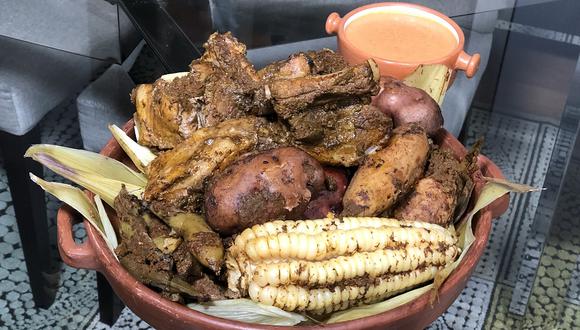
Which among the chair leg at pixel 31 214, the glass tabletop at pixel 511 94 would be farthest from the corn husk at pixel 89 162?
the chair leg at pixel 31 214

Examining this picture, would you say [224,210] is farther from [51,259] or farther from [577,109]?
[51,259]

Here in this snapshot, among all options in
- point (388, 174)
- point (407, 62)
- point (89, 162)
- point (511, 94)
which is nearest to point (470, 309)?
point (511, 94)

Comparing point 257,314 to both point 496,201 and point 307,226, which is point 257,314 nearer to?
point 307,226

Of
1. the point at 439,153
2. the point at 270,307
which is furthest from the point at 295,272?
the point at 439,153

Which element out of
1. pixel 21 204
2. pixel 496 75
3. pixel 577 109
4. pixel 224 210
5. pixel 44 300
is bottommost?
pixel 44 300

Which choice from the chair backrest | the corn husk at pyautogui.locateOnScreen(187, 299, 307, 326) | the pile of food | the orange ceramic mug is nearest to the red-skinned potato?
the pile of food

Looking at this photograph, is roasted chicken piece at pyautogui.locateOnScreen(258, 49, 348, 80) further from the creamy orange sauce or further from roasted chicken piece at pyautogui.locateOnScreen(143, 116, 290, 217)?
the creamy orange sauce
